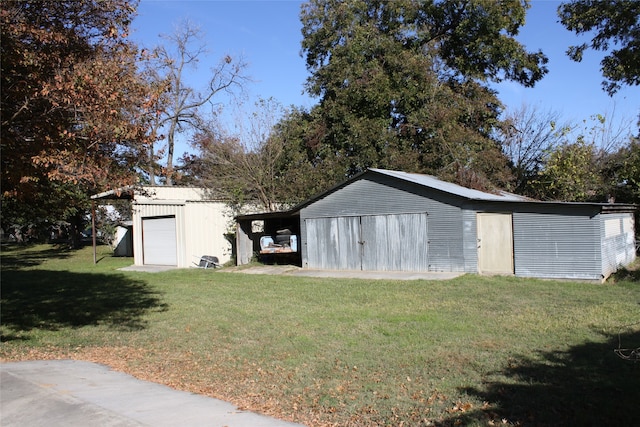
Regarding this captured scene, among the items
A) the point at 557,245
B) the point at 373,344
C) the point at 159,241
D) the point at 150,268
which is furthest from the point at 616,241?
the point at 159,241

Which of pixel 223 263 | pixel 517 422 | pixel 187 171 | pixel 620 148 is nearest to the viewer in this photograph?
A: pixel 517 422

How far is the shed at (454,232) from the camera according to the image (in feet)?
51.5

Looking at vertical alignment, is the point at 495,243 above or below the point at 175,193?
below

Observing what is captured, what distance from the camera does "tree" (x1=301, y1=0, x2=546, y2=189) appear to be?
2653 cm

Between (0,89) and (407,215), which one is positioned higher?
(0,89)

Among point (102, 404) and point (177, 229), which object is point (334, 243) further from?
point (102, 404)

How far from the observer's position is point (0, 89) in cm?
763

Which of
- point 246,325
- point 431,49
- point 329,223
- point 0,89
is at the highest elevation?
point 431,49

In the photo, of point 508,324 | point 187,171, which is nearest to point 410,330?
point 508,324

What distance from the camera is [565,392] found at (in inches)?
221

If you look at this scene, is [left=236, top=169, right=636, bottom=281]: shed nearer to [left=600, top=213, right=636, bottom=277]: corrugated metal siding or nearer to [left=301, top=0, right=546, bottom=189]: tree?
[left=600, top=213, right=636, bottom=277]: corrugated metal siding

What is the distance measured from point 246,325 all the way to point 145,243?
17.4m

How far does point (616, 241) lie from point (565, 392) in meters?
13.9

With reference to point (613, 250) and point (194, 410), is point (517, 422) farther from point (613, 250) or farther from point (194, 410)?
point (613, 250)
